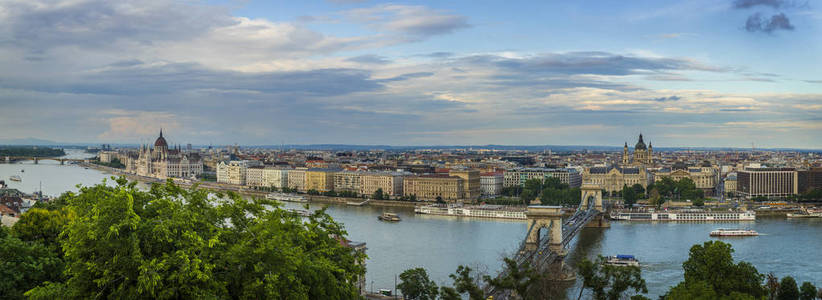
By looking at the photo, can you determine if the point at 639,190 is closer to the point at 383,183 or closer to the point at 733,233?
the point at 383,183

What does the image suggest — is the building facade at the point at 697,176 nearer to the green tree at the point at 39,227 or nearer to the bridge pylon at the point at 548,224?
the bridge pylon at the point at 548,224

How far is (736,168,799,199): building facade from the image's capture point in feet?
116

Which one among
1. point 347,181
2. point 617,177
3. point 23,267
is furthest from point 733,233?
point 347,181

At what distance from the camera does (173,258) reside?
17.2 ft

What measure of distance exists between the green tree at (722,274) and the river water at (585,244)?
2956mm

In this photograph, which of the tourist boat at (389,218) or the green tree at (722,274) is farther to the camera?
the tourist boat at (389,218)

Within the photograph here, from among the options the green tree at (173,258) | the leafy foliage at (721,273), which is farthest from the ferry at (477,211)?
the green tree at (173,258)

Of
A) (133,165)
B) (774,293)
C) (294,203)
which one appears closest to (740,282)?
(774,293)

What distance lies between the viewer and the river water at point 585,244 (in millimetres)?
14124

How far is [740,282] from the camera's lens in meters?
9.02

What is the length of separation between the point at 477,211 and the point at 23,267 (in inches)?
786

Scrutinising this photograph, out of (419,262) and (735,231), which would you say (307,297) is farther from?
(735,231)

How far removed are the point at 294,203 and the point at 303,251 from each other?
26.9m

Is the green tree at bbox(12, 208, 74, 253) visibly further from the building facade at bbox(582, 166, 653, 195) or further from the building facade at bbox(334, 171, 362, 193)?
the building facade at bbox(582, 166, 653, 195)
